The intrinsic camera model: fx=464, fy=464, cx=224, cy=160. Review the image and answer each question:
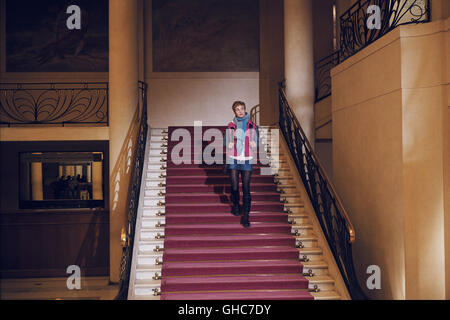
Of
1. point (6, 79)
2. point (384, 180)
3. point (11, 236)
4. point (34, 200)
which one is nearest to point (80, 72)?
point (6, 79)

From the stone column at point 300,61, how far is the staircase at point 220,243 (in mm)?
1613

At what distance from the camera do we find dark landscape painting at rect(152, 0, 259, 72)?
13.1 m

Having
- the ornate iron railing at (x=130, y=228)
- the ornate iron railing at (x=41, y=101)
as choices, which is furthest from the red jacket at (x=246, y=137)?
the ornate iron railing at (x=41, y=101)

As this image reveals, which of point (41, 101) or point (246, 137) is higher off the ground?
point (41, 101)

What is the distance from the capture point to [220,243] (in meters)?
6.97

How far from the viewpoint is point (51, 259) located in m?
11.0

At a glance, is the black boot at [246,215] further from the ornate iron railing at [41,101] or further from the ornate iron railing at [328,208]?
the ornate iron railing at [41,101]

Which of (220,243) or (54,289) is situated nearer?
(220,243)

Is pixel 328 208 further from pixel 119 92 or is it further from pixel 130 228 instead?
pixel 119 92

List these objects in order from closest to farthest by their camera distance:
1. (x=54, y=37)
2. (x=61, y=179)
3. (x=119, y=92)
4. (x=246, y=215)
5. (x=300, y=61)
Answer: (x=246, y=215) → (x=119, y=92) → (x=300, y=61) → (x=61, y=179) → (x=54, y=37)

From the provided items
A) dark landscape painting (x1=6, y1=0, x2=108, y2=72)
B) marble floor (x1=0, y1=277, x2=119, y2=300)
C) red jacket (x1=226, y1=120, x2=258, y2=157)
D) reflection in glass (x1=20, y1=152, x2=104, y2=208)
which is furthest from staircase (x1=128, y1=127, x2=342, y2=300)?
dark landscape painting (x1=6, y1=0, x2=108, y2=72)

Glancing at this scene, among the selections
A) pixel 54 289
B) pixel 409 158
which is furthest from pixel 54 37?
pixel 409 158

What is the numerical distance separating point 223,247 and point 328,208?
171cm
